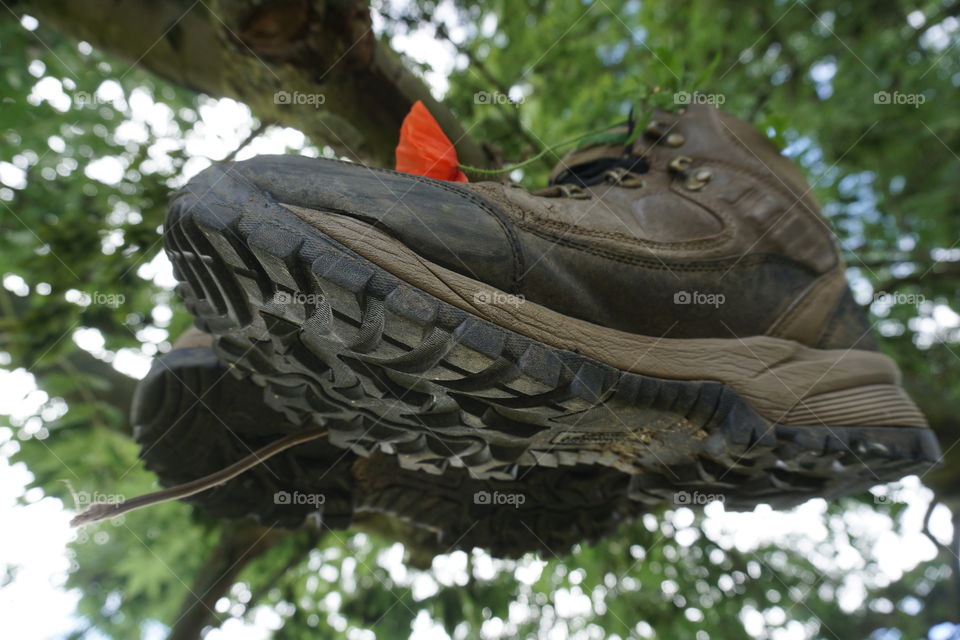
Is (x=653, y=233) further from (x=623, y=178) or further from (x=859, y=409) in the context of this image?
(x=859, y=409)

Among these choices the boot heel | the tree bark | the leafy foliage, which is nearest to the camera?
the boot heel

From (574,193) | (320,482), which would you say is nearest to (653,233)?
(574,193)

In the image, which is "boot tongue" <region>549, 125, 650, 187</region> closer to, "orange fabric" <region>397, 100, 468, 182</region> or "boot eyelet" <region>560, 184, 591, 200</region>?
"boot eyelet" <region>560, 184, 591, 200</region>

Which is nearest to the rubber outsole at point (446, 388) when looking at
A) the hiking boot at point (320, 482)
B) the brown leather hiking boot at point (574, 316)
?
the brown leather hiking boot at point (574, 316)

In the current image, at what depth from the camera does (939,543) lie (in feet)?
7.22

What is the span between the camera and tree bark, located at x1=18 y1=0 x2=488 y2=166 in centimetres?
163

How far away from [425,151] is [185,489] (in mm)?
763

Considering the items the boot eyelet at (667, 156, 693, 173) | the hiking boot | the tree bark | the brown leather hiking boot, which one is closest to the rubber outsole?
the brown leather hiking boot

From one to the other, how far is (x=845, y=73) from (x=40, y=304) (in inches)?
169

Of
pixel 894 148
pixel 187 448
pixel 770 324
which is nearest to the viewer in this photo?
pixel 770 324

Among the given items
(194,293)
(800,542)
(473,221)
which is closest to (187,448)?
(194,293)

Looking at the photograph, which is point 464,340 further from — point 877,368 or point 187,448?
point 877,368

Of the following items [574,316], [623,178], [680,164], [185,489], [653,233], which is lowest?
[185,489]

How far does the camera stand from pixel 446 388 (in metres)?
1.00
